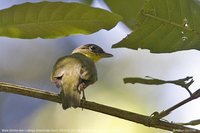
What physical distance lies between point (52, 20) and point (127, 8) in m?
0.48

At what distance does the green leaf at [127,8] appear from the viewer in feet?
9.79

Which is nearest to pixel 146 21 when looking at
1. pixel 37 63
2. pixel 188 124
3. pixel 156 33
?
pixel 156 33

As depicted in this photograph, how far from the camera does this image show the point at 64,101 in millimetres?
2811

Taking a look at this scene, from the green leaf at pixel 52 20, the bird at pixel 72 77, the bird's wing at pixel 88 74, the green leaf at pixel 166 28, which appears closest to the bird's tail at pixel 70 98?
the bird at pixel 72 77

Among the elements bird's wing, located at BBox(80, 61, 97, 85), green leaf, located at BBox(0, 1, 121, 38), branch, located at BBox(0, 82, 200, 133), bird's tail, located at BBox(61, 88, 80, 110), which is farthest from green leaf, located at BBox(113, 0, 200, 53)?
bird's wing, located at BBox(80, 61, 97, 85)

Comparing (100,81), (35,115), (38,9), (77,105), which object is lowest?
(35,115)

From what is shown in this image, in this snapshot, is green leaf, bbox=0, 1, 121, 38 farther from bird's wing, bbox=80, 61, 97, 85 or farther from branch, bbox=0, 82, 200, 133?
bird's wing, bbox=80, 61, 97, 85

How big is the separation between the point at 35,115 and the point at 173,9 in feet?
11.2

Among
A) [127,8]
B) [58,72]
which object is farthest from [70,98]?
[127,8]

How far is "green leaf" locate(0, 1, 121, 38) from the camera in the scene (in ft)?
8.65

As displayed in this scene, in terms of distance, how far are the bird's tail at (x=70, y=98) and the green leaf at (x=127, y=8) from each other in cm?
50

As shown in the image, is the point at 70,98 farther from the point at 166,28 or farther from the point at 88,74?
the point at 166,28

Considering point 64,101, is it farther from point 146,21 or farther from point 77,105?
point 146,21

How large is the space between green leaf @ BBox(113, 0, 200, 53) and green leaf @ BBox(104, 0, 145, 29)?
39 cm
